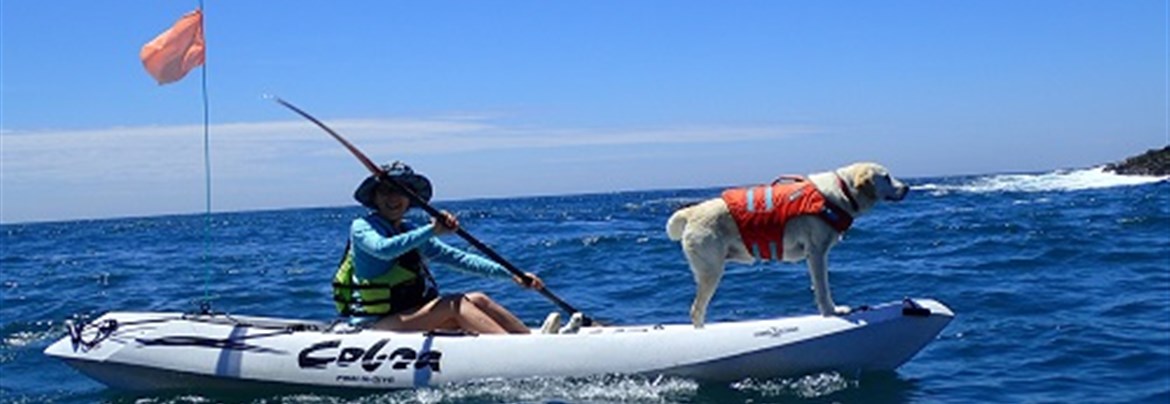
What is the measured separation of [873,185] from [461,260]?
292 cm

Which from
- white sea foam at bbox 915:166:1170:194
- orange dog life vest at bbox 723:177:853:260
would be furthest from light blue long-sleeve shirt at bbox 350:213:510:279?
white sea foam at bbox 915:166:1170:194

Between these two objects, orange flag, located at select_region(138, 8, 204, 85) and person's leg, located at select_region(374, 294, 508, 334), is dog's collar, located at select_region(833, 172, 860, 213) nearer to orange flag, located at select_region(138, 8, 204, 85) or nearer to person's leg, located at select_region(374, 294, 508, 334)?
person's leg, located at select_region(374, 294, 508, 334)

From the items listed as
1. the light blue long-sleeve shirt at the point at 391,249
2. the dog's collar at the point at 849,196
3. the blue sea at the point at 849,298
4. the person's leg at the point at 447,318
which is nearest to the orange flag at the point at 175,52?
the blue sea at the point at 849,298

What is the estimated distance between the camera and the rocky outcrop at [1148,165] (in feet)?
183

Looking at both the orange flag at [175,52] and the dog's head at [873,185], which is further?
the orange flag at [175,52]

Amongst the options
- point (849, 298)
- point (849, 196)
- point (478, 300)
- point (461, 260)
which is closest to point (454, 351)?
point (478, 300)

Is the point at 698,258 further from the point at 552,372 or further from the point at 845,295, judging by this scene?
the point at 845,295

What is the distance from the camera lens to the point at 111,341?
27.7 ft

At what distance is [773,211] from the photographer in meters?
7.00

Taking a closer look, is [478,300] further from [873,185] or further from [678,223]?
[873,185]

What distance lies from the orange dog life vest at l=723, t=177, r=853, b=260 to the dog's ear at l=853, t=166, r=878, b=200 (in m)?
0.16

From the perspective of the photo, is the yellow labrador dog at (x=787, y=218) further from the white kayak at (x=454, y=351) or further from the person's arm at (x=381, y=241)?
the person's arm at (x=381, y=241)

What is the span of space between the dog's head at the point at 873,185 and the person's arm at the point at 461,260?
8.24ft

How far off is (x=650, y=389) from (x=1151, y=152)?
63014 millimetres
